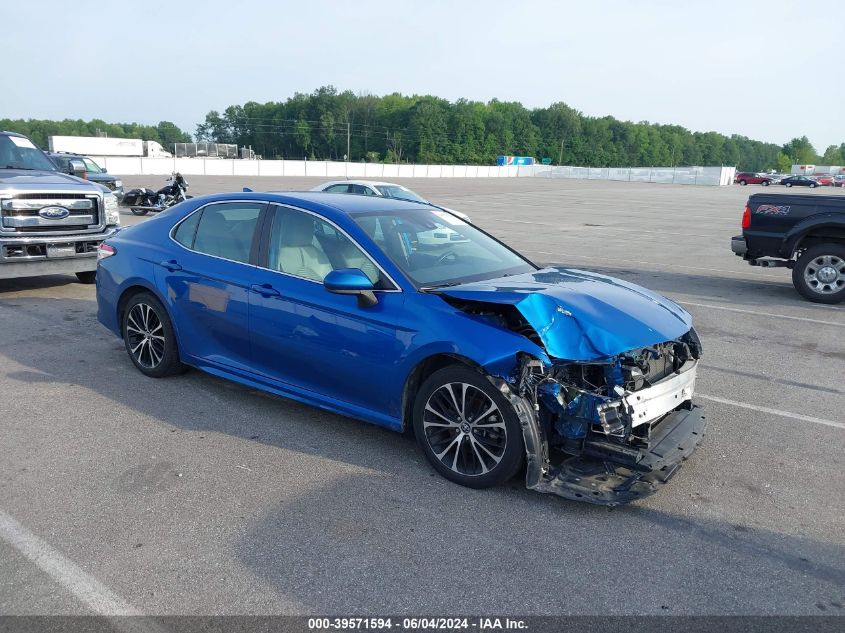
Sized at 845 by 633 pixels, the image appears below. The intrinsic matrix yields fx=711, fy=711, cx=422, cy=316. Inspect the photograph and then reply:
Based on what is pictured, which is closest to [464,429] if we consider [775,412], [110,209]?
[775,412]

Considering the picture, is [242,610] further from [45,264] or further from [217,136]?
[217,136]

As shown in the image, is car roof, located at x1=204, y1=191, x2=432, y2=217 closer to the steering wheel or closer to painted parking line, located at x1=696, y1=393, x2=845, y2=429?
the steering wheel

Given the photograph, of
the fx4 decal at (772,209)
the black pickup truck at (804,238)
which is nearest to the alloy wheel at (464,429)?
the black pickup truck at (804,238)

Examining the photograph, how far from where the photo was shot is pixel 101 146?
76.9m

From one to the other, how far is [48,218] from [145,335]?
14.0 ft

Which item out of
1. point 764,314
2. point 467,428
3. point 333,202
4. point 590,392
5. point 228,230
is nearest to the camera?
point 590,392

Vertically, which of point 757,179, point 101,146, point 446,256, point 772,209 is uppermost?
point 101,146

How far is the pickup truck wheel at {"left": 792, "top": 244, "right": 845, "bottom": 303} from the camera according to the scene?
10156mm

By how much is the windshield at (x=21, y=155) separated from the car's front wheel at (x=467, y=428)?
8451 millimetres

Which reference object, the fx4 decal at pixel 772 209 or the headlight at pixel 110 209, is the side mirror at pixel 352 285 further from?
the fx4 decal at pixel 772 209

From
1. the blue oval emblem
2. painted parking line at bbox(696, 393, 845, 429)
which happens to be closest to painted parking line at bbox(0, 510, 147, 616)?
painted parking line at bbox(696, 393, 845, 429)

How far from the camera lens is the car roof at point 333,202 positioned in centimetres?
509

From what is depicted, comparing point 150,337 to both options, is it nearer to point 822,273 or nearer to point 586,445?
point 586,445

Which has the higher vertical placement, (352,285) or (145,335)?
(352,285)
